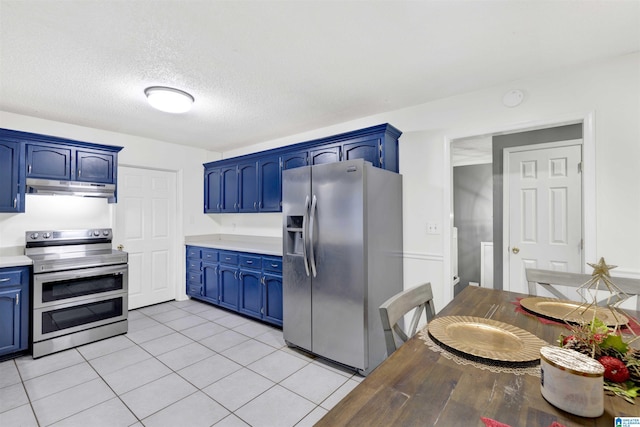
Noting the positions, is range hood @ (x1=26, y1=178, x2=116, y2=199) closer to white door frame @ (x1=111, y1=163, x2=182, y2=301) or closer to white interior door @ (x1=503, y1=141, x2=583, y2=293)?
white door frame @ (x1=111, y1=163, x2=182, y2=301)

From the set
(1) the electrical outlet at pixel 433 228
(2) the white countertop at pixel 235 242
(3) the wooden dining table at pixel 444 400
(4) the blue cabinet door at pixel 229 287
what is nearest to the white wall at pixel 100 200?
(2) the white countertop at pixel 235 242

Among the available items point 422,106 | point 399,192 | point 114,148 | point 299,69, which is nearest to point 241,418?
point 399,192

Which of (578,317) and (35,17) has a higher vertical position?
(35,17)

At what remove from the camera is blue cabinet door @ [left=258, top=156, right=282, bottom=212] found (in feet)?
12.3

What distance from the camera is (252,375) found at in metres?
2.44

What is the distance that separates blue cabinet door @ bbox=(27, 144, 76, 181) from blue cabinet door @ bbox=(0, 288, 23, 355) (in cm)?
119

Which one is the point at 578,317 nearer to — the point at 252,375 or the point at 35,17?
the point at 252,375

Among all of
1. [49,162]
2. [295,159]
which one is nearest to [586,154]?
[295,159]

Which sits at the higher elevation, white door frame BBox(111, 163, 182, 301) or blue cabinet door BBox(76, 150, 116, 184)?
blue cabinet door BBox(76, 150, 116, 184)

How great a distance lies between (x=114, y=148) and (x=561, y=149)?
197 inches

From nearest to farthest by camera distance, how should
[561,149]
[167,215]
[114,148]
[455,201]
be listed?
[561,149], [114,148], [167,215], [455,201]

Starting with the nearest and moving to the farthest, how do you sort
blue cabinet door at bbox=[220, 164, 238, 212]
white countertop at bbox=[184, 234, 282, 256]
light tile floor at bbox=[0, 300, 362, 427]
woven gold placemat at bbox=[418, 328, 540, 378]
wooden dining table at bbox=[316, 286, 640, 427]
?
wooden dining table at bbox=[316, 286, 640, 427] < woven gold placemat at bbox=[418, 328, 540, 378] < light tile floor at bbox=[0, 300, 362, 427] < white countertop at bbox=[184, 234, 282, 256] < blue cabinet door at bbox=[220, 164, 238, 212]

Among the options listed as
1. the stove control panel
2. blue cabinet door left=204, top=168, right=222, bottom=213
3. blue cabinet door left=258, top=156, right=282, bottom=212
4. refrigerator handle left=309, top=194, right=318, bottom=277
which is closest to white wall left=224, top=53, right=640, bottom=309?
refrigerator handle left=309, top=194, right=318, bottom=277

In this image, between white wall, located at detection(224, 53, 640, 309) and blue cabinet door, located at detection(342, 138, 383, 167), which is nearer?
white wall, located at detection(224, 53, 640, 309)
